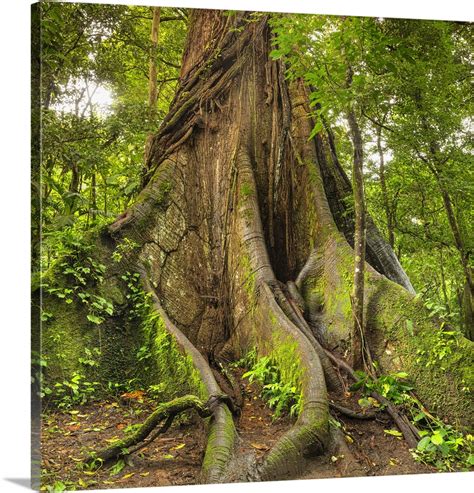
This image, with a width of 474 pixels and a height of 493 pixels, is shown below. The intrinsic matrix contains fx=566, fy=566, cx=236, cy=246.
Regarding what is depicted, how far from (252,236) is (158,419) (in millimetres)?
1706

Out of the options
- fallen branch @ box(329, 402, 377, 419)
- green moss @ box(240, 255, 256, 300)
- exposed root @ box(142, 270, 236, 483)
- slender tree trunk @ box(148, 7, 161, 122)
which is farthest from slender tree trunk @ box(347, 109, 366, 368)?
slender tree trunk @ box(148, 7, 161, 122)

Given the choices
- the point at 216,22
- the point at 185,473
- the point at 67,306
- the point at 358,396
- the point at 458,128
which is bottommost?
the point at 185,473

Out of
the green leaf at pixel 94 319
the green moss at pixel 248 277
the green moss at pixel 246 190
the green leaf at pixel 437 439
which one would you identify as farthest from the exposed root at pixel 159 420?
the green moss at pixel 246 190

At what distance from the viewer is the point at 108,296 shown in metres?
4.16

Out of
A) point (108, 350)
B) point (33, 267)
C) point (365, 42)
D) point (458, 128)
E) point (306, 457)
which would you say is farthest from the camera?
point (458, 128)

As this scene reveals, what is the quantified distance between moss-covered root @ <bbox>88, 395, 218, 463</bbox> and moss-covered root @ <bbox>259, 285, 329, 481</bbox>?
1.74ft

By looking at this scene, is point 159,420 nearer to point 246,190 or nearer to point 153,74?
point 246,190

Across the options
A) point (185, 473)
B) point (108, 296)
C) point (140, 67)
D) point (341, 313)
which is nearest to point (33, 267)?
point (108, 296)

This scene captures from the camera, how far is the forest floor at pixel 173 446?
3.42 metres

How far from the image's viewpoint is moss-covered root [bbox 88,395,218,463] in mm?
3498

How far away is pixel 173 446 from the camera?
12.0ft

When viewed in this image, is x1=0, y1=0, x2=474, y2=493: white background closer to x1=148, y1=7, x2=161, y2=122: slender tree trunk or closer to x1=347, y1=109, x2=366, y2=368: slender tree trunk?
x1=148, y1=7, x2=161, y2=122: slender tree trunk

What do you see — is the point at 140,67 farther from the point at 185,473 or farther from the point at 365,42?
the point at 185,473

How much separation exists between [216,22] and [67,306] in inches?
98.0
